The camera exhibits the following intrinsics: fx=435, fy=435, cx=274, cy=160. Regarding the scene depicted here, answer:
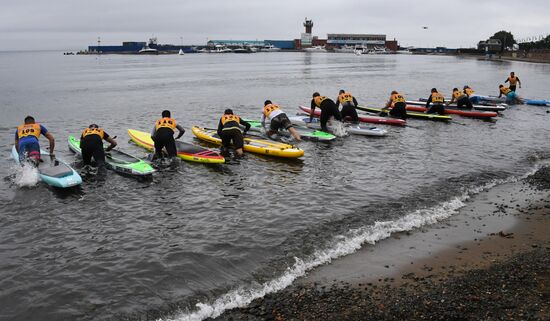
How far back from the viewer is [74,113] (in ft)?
107

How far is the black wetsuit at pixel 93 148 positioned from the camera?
613 inches

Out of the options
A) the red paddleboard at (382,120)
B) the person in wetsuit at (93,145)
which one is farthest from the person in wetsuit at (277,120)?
the person in wetsuit at (93,145)

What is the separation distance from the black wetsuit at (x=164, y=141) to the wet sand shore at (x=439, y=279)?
9386 millimetres

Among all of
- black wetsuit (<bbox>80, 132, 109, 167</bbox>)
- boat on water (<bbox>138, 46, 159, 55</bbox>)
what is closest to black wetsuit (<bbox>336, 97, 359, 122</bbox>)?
black wetsuit (<bbox>80, 132, 109, 167</bbox>)

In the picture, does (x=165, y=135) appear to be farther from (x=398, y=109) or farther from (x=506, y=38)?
(x=506, y=38)

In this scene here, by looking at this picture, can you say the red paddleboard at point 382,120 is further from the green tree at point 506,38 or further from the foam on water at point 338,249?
the green tree at point 506,38

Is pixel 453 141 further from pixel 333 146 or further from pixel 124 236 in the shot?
pixel 124 236

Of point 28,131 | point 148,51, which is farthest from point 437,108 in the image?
point 148,51

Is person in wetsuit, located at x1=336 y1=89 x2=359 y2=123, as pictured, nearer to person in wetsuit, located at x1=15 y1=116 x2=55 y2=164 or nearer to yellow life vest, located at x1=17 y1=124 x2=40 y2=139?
yellow life vest, located at x1=17 y1=124 x2=40 y2=139

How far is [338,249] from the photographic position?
33.0ft

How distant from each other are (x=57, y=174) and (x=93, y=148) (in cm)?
167

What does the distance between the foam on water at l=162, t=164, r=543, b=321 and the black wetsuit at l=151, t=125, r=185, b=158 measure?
854 centimetres

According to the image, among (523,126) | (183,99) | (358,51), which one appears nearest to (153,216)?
(523,126)

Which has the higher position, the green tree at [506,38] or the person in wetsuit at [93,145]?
the green tree at [506,38]
